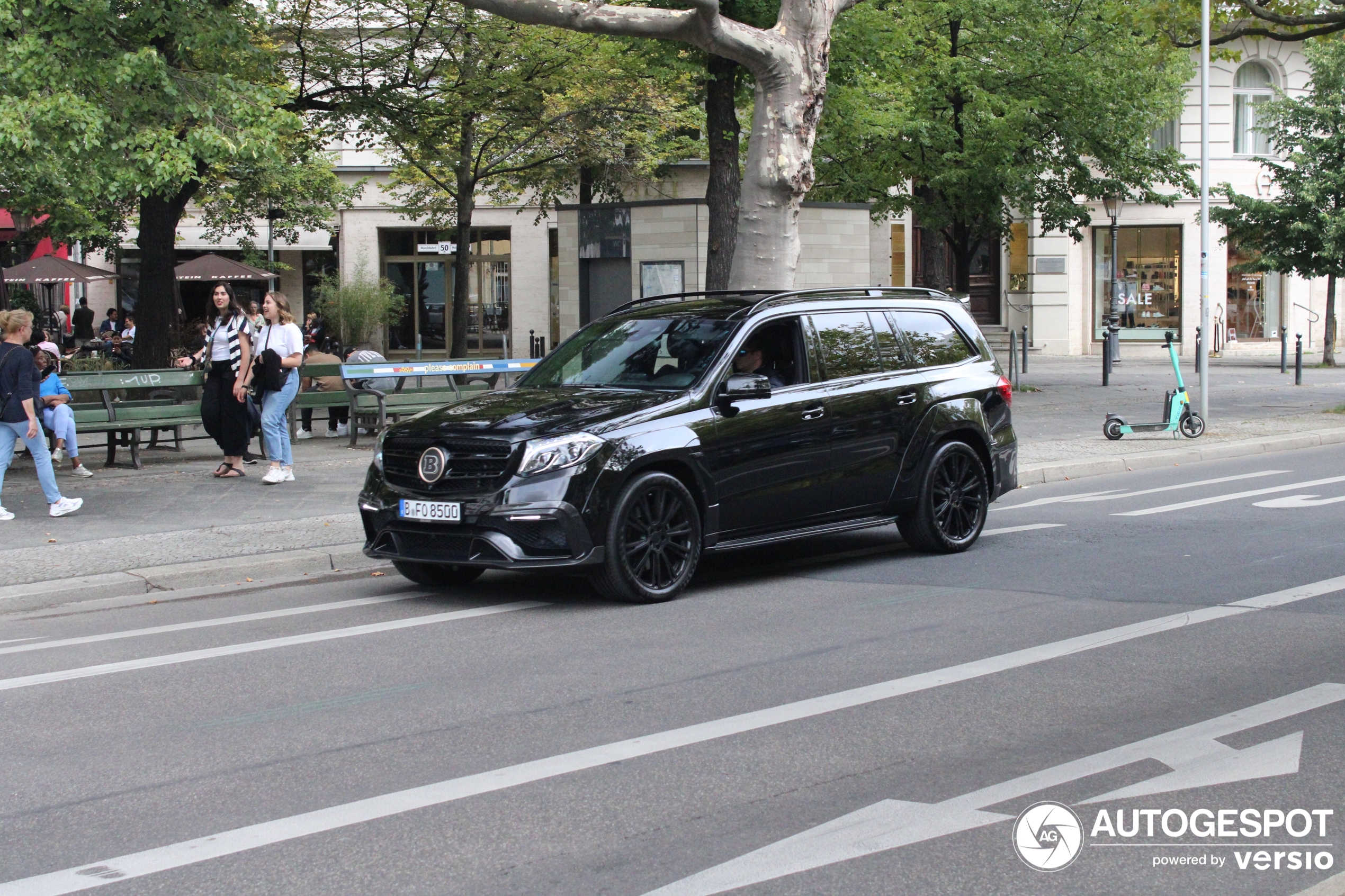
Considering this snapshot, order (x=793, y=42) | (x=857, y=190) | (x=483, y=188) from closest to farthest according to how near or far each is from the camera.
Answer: (x=793, y=42), (x=857, y=190), (x=483, y=188)

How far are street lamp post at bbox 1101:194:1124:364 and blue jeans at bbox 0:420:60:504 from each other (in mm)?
21442

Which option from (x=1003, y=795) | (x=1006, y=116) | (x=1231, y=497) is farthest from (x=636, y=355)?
(x=1006, y=116)

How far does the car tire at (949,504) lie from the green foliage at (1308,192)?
2157 centimetres

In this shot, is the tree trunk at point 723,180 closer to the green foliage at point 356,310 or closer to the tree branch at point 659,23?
the tree branch at point 659,23

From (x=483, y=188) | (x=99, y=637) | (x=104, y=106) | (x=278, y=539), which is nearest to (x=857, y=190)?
(x=483, y=188)

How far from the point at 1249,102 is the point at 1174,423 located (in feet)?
84.3

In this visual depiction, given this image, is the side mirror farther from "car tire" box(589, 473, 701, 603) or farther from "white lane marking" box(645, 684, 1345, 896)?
"white lane marking" box(645, 684, 1345, 896)

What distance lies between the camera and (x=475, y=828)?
450 centimetres

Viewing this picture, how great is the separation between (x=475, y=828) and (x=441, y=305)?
4232 centimetres

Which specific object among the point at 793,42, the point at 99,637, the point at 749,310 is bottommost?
the point at 99,637

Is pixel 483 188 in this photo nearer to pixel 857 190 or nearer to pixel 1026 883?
pixel 857 190

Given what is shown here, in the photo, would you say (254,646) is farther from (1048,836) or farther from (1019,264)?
(1019,264)

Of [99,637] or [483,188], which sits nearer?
[99,637]

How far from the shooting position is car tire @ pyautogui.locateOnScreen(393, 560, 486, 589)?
→ 903cm
